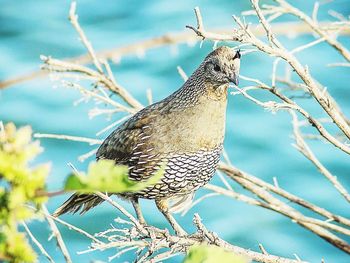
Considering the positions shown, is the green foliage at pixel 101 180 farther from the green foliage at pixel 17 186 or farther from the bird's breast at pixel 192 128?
the bird's breast at pixel 192 128

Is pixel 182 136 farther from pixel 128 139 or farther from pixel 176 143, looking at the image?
pixel 128 139

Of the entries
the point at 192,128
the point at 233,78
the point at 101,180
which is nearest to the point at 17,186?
the point at 101,180

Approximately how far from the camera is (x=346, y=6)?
8062mm

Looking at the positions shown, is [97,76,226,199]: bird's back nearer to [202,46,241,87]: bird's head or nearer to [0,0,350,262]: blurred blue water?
[202,46,241,87]: bird's head

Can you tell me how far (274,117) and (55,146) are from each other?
1.82 metres

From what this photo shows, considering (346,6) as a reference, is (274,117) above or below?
below

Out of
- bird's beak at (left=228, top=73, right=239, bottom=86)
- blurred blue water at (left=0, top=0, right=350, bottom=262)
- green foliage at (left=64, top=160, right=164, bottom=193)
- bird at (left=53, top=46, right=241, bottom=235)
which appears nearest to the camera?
green foliage at (left=64, top=160, right=164, bottom=193)

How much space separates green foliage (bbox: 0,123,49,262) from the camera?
2.76ft

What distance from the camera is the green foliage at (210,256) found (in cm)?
90

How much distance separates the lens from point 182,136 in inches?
130

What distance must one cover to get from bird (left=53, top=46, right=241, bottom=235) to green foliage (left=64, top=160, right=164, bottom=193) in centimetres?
230

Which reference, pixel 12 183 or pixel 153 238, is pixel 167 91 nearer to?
pixel 153 238

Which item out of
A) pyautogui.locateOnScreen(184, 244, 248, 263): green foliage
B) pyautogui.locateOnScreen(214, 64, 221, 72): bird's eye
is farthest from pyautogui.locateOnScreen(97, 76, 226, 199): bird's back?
pyautogui.locateOnScreen(184, 244, 248, 263): green foliage

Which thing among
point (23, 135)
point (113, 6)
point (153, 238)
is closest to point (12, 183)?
point (23, 135)
